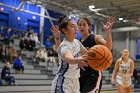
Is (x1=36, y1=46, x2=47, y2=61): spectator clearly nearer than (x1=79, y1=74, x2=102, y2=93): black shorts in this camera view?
No

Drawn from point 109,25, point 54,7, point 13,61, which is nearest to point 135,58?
point 54,7

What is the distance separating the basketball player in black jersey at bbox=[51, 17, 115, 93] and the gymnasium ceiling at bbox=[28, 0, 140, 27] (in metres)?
17.5

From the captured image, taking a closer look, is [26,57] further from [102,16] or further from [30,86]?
[102,16]

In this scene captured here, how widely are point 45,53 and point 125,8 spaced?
9.65 meters

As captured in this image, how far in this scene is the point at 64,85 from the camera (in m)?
3.64

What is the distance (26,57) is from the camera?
18.5 m

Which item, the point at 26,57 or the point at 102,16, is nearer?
the point at 26,57

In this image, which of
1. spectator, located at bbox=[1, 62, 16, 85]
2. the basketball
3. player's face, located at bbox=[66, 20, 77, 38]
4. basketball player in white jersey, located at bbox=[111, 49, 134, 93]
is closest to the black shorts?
the basketball

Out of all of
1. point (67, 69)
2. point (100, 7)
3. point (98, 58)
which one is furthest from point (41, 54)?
point (98, 58)

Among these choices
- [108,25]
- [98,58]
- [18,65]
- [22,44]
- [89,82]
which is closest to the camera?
[98,58]

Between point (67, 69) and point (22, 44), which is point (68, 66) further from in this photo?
point (22, 44)

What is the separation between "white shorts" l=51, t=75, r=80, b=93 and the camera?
3639mm

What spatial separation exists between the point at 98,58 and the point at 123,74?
428 cm

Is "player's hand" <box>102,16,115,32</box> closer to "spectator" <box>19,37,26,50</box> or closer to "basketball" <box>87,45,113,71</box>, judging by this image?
"basketball" <box>87,45,113,71</box>
